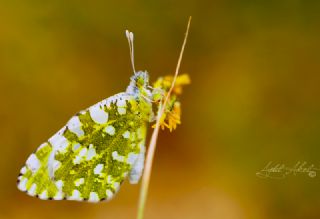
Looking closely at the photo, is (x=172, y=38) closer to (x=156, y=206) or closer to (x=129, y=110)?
(x=156, y=206)

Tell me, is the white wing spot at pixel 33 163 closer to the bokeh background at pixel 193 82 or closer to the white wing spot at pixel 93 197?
the white wing spot at pixel 93 197

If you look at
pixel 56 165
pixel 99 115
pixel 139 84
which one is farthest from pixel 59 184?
pixel 139 84

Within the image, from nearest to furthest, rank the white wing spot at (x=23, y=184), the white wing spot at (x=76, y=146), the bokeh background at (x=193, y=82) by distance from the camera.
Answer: the white wing spot at (x=23, y=184)
the white wing spot at (x=76, y=146)
the bokeh background at (x=193, y=82)

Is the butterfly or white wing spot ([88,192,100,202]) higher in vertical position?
the butterfly

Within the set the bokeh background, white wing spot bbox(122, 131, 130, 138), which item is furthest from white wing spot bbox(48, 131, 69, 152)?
the bokeh background

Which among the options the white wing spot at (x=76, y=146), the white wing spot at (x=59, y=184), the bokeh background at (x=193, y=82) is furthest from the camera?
the bokeh background at (x=193, y=82)

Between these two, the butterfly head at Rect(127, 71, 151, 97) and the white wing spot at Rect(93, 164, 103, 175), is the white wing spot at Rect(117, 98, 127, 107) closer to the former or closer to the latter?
the butterfly head at Rect(127, 71, 151, 97)

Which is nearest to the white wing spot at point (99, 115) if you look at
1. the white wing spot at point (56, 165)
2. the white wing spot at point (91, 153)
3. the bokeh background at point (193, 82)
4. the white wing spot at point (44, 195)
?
the white wing spot at point (91, 153)

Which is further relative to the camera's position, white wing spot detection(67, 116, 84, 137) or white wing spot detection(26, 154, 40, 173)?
white wing spot detection(67, 116, 84, 137)

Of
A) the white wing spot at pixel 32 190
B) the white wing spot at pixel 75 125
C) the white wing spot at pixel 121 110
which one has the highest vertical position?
the white wing spot at pixel 121 110

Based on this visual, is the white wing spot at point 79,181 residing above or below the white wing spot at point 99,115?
below
